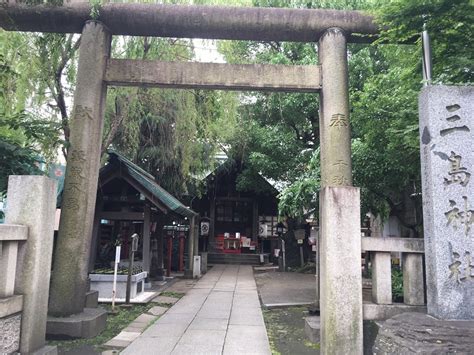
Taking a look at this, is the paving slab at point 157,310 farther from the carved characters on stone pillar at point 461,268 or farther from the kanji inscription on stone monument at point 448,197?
the carved characters on stone pillar at point 461,268

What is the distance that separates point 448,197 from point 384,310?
1.66 metres

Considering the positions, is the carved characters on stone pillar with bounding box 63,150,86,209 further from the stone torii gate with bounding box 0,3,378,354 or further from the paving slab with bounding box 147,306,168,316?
the paving slab with bounding box 147,306,168,316

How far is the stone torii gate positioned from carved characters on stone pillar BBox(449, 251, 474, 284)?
2.35 metres

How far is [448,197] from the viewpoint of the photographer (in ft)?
15.0

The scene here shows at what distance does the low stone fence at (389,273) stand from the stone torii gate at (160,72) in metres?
1.68


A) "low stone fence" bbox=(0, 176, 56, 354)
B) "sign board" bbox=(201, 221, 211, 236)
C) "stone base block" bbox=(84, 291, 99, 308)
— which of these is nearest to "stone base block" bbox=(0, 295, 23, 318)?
"low stone fence" bbox=(0, 176, 56, 354)

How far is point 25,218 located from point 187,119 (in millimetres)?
8182

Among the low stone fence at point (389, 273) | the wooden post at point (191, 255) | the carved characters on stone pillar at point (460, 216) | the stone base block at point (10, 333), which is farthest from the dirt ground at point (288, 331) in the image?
the wooden post at point (191, 255)

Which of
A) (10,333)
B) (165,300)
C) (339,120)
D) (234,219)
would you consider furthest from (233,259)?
(10,333)

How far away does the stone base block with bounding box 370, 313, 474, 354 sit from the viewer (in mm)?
3765

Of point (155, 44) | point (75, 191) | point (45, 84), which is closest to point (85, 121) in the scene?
point (75, 191)

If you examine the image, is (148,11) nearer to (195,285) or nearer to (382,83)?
(382,83)

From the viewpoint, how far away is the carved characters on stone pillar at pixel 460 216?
4.54 m

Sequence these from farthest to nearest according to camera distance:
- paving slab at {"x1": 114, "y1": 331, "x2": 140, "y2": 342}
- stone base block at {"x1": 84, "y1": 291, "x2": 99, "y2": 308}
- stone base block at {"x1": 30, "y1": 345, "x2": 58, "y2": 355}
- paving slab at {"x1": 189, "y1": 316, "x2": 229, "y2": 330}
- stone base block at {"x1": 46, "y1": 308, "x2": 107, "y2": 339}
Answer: paving slab at {"x1": 189, "y1": 316, "x2": 229, "y2": 330}, stone base block at {"x1": 84, "y1": 291, "x2": 99, "y2": 308}, paving slab at {"x1": 114, "y1": 331, "x2": 140, "y2": 342}, stone base block at {"x1": 46, "y1": 308, "x2": 107, "y2": 339}, stone base block at {"x1": 30, "y1": 345, "x2": 58, "y2": 355}
